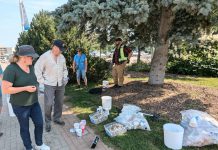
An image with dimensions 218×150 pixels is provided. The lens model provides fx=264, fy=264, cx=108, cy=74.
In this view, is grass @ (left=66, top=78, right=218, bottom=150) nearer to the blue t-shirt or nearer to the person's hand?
the person's hand

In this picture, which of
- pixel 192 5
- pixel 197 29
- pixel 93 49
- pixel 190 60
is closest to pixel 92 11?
pixel 192 5

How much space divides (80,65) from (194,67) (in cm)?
672

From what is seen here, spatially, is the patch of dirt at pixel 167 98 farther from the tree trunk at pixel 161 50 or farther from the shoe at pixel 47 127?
the shoe at pixel 47 127

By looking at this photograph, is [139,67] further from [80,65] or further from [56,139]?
[56,139]

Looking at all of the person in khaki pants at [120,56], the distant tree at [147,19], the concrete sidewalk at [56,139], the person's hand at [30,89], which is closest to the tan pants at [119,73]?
the person in khaki pants at [120,56]

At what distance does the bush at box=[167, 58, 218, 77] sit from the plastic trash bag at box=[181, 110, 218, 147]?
906cm

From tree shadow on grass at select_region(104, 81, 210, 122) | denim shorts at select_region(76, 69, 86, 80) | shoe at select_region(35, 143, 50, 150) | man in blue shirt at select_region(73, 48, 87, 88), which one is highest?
man in blue shirt at select_region(73, 48, 87, 88)

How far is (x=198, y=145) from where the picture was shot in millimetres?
4781

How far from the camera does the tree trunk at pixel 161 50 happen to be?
834 centimetres

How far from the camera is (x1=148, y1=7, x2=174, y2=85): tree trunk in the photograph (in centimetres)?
834

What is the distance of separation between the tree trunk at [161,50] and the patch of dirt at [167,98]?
1.09 feet

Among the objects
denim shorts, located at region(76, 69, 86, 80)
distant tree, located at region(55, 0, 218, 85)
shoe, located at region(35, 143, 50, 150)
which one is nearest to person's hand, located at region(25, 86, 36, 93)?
shoe, located at region(35, 143, 50, 150)

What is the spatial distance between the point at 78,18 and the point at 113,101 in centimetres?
259

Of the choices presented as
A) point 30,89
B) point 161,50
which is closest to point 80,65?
point 161,50
